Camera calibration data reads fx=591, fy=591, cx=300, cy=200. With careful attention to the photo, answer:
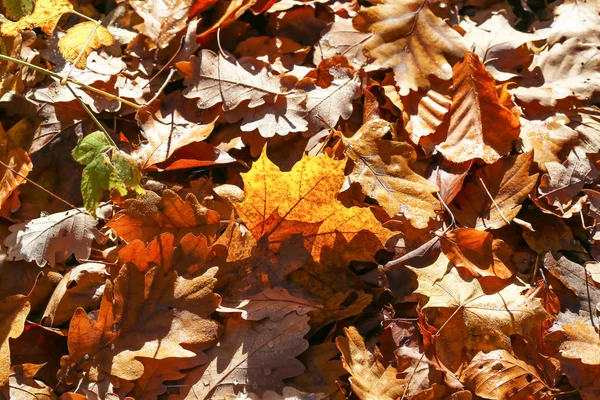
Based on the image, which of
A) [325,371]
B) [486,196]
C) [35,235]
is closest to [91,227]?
[35,235]

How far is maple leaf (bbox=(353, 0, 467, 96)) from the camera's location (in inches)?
76.9

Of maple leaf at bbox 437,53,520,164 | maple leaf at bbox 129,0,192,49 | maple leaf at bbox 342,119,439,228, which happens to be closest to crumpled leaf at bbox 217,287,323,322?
maple leaf at bbox 342,119,439,228

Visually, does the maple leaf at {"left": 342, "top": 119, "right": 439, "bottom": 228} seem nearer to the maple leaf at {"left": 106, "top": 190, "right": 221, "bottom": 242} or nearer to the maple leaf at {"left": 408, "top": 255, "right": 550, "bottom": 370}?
the maple leaf at {"left": 408, "top": 255, "right": 550, "bottom": 370}

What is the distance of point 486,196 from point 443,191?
0.14m

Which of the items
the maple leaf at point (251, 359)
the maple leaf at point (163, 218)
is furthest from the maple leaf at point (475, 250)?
the maple leaf at point (163, 218)

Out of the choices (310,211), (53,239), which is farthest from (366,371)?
(53,239)

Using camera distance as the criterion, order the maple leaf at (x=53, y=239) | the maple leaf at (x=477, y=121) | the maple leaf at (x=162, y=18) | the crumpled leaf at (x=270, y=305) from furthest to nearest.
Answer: the maple leaf at (x=162, y=18)
the maple leaf at (x=477, y=121)
the maple leaf at (x=53, y=239)
the crumpled leaf at (x=270, y=305)

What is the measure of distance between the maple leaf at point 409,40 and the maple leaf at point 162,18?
0.61 metres

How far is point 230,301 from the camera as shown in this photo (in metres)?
1.64

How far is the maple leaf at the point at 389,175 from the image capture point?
1.71 m

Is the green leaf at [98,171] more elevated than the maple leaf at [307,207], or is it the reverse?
the green leaf at [98,171]

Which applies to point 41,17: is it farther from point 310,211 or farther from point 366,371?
point 366,371

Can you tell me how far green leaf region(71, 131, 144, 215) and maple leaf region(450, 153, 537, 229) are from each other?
0.97 meters

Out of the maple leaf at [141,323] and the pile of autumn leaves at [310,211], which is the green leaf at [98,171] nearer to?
the pile of autumn leaves at [310,211]
